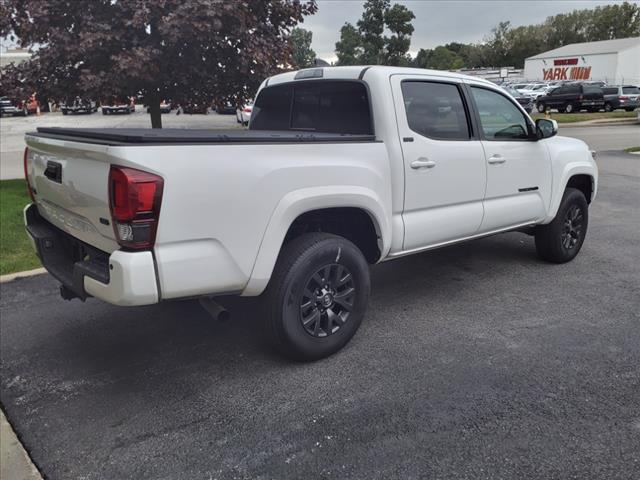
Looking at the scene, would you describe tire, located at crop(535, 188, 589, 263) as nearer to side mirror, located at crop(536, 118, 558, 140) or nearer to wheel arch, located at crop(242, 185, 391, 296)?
side mirror, located at crop(536, 118, 558, 140)

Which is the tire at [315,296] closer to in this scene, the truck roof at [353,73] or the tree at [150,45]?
the truck roof at [353,73]

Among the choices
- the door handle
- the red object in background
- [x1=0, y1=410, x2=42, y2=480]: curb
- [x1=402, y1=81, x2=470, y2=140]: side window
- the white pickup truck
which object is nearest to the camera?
[x1=0, y1=410, x2=42, y2=480]: curb

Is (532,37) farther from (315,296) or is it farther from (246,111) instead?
(315,296)

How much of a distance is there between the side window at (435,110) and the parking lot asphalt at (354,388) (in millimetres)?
1439

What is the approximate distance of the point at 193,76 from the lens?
8.43m

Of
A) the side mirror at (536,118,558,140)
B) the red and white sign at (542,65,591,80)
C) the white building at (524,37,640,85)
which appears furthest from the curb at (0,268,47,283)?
the red and white sign at (542,65,591,80)

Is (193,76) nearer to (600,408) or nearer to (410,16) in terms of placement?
(600,408)

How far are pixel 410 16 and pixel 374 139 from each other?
44.8 meters

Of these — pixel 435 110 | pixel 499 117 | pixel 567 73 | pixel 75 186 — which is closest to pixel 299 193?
pixel 75 186

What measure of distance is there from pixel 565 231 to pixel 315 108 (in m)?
2.98

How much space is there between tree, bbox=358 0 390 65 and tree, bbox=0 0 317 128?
1485 inches

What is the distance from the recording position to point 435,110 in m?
4.23

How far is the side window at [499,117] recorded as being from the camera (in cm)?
466

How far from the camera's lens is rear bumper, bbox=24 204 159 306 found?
8.88ft
